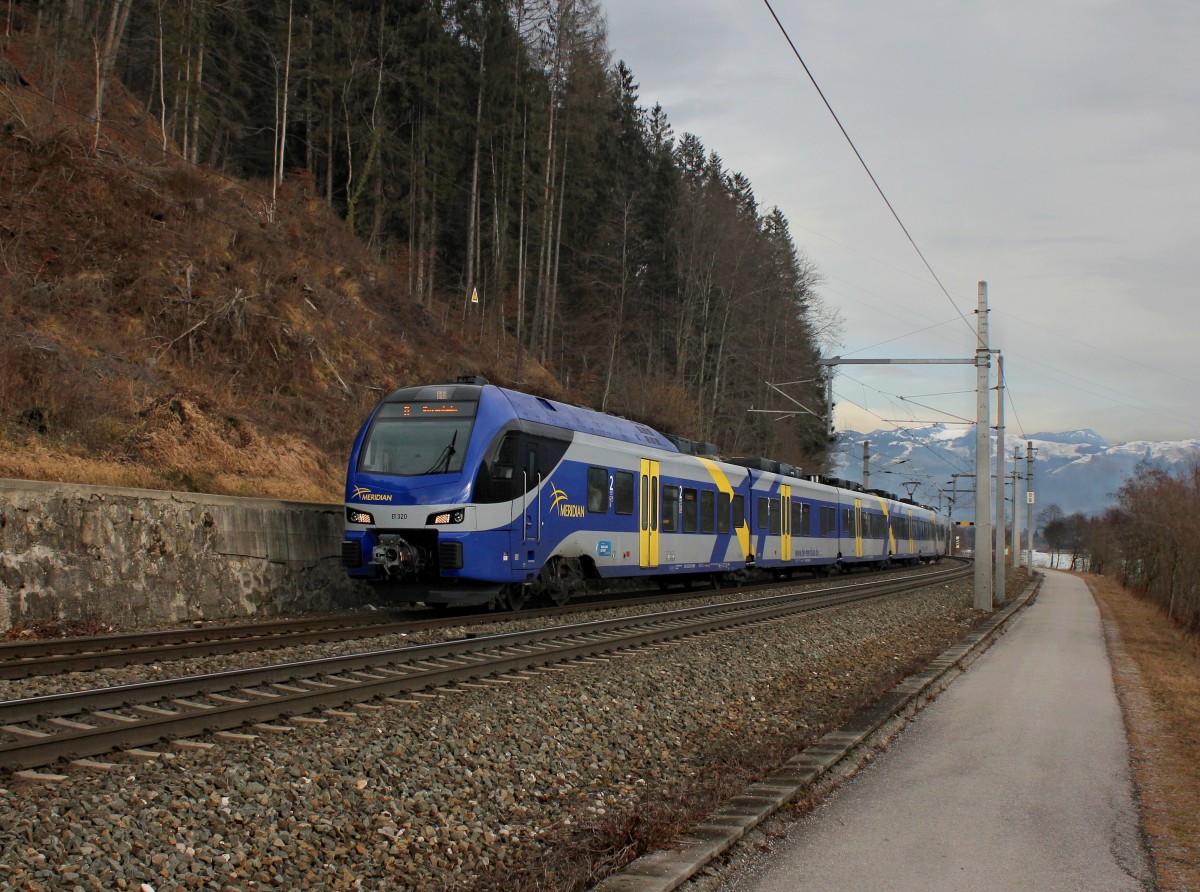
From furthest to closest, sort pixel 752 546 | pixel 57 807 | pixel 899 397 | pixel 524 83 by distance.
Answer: pixel 524 83, pixel 899 397, pixel 752 546, pixel 57 807

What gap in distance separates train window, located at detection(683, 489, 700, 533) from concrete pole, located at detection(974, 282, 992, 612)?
620 cm

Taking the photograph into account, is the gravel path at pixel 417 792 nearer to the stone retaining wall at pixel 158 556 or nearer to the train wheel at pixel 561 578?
the train wheel at pixel 561 578

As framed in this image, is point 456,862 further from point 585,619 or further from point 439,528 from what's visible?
point 585,619

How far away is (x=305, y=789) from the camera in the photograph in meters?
5.48

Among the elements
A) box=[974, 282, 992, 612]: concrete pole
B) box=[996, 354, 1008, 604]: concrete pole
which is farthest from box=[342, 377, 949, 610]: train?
box=[996, 354, 1008, 604]: concrete pole

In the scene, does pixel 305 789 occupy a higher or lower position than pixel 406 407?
lower

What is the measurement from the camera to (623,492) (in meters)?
18.0

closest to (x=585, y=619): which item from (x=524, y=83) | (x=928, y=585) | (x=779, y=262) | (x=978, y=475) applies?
(x=978, y=475)

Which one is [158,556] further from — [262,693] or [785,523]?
[785,523]

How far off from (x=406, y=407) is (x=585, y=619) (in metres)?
4.09

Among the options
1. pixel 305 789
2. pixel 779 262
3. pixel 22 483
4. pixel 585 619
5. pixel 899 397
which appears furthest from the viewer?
pixel 779 262

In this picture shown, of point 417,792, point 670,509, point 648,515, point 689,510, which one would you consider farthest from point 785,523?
point 417,792

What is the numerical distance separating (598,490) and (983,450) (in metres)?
10.3

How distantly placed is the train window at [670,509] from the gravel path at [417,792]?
9597 millimetres
